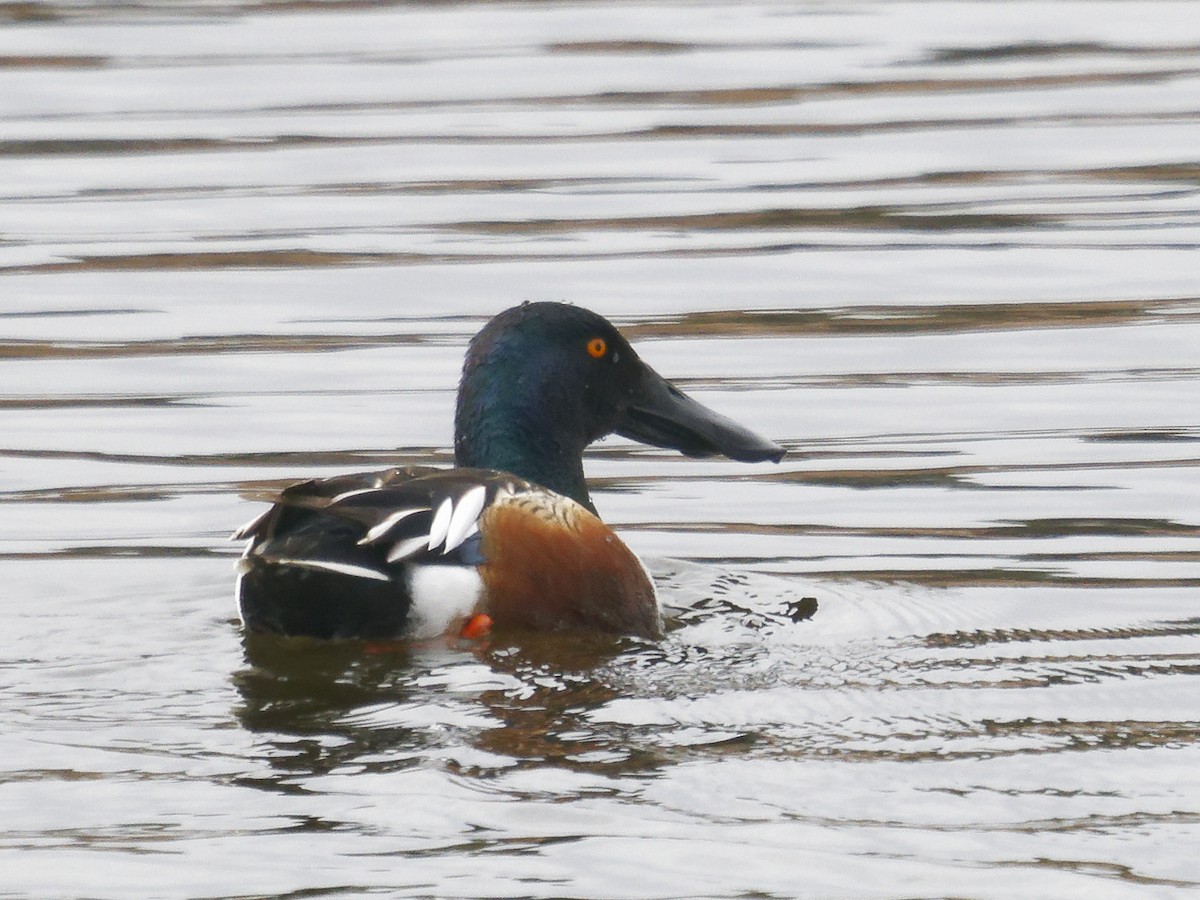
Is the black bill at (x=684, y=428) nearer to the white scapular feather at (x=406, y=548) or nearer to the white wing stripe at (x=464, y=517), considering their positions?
the white wing stripe at (x=464, y=517)

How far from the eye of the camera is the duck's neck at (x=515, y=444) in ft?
23.9

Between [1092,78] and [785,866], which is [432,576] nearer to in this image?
[785,866]

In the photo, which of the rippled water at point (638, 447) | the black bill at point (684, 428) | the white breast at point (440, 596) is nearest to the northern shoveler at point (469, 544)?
the white breast at point (440, 596)

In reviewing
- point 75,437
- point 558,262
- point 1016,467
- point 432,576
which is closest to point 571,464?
point 432,576

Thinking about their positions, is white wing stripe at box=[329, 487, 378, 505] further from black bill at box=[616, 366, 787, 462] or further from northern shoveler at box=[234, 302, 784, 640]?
black bill at box=[616, 366, 787, 462]

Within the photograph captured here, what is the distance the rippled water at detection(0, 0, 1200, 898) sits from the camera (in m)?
4.93

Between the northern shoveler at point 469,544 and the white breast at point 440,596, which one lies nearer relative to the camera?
the northern shoveler at point 469,544

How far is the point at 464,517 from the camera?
627 cm

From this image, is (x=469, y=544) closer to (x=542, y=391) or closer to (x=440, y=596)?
(x=440, y=596)

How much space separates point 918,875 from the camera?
15.0 ft

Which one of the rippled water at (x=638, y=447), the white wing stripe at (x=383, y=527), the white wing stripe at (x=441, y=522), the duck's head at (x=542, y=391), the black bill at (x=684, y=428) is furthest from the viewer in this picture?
the black bill at (x=684, y=428)

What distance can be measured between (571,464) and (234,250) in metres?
5.02

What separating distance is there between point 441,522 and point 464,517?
0.08m

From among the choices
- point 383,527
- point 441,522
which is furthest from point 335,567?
point 441,522
